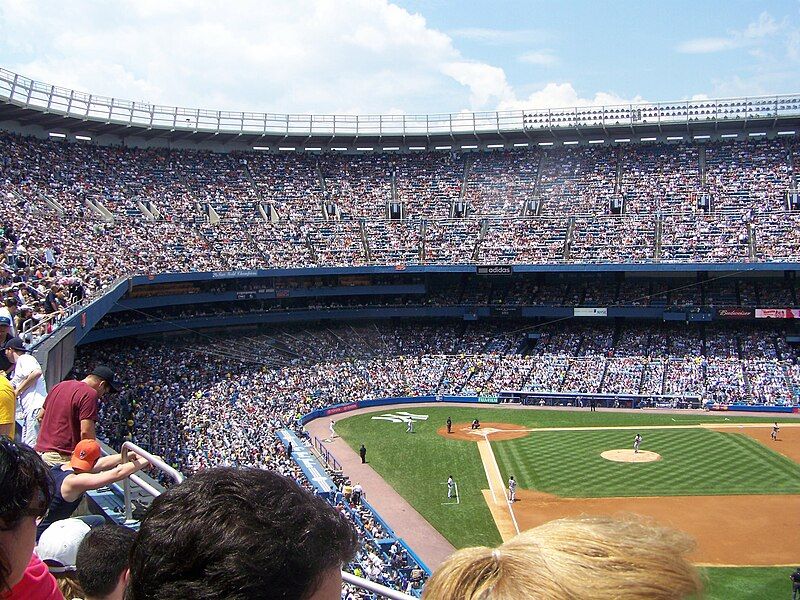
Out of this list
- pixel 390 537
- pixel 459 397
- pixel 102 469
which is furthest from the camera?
pixel 459 397

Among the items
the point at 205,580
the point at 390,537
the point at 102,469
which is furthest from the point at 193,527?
the point at 390,537

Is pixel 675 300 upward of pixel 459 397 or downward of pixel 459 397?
upward

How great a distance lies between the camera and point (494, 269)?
5469cm

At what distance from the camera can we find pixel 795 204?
54625mm

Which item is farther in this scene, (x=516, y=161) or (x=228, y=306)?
(x=516, y=161)

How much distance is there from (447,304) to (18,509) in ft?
181

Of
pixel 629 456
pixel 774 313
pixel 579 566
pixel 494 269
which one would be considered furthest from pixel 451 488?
pixel 774 313

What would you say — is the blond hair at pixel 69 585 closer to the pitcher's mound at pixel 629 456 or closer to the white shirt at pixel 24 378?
the white shirt at pixel 24 378

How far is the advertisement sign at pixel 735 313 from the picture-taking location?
5097cm

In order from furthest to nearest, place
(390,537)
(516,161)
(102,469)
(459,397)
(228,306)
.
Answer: (516,161) < (228,306) < (459,397) < (390,537) < (102,469)

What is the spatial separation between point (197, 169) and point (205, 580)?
6055 cm

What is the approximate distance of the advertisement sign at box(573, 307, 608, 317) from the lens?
54.0 metres

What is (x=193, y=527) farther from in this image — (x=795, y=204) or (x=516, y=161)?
(x=516, y=161)

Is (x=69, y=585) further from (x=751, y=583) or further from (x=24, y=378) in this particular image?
(x=751, y=583)
